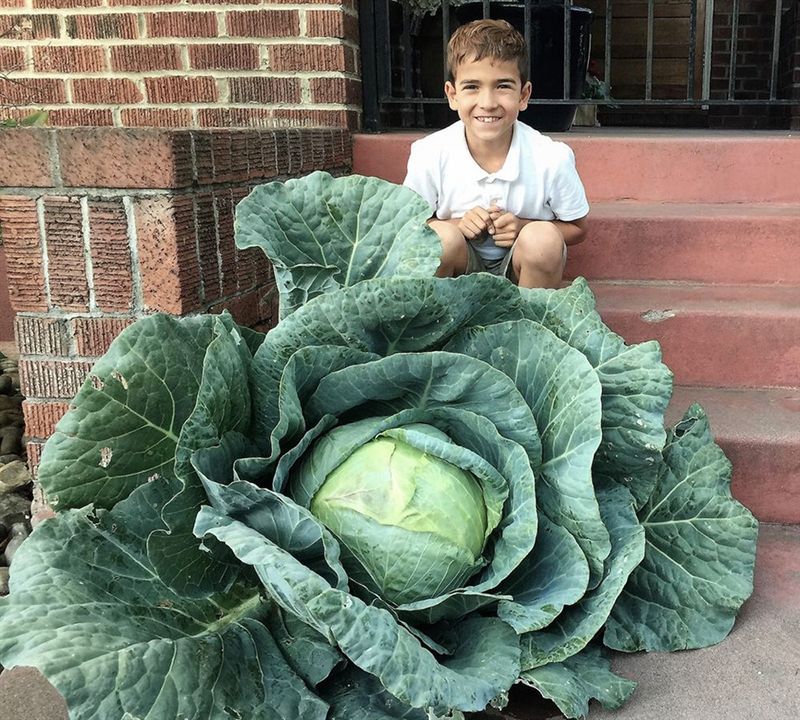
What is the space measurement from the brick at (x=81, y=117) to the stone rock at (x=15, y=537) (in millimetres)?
1756

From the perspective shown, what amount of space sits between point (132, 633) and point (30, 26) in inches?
111

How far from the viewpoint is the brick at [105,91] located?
3.16 m

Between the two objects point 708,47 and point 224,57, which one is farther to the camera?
point 708,47

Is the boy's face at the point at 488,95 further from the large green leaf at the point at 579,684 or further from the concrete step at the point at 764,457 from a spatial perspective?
the large green leaf at the point at 579,684

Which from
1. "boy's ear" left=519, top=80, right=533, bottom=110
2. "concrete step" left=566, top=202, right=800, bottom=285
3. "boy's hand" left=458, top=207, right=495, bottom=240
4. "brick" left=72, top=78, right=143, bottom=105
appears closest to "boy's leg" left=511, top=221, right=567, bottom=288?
"boy's hand" left=458, top=207, right=495, bottom=240

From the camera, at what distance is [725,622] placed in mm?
1519

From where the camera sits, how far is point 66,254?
5.96ft

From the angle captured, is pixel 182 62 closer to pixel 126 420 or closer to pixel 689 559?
pixel 126 420

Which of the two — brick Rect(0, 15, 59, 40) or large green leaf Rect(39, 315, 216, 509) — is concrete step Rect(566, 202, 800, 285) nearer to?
large green leaf Rect(39, 315, 216, 509)

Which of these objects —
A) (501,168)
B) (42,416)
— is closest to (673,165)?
(501,168)

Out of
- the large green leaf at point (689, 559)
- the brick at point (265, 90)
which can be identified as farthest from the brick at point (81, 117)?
the large green leaf at point (689, 559)

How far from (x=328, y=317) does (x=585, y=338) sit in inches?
Answer: 20.7

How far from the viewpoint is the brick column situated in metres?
1.76

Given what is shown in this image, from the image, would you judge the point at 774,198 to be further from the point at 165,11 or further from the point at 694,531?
the point at 165,11
